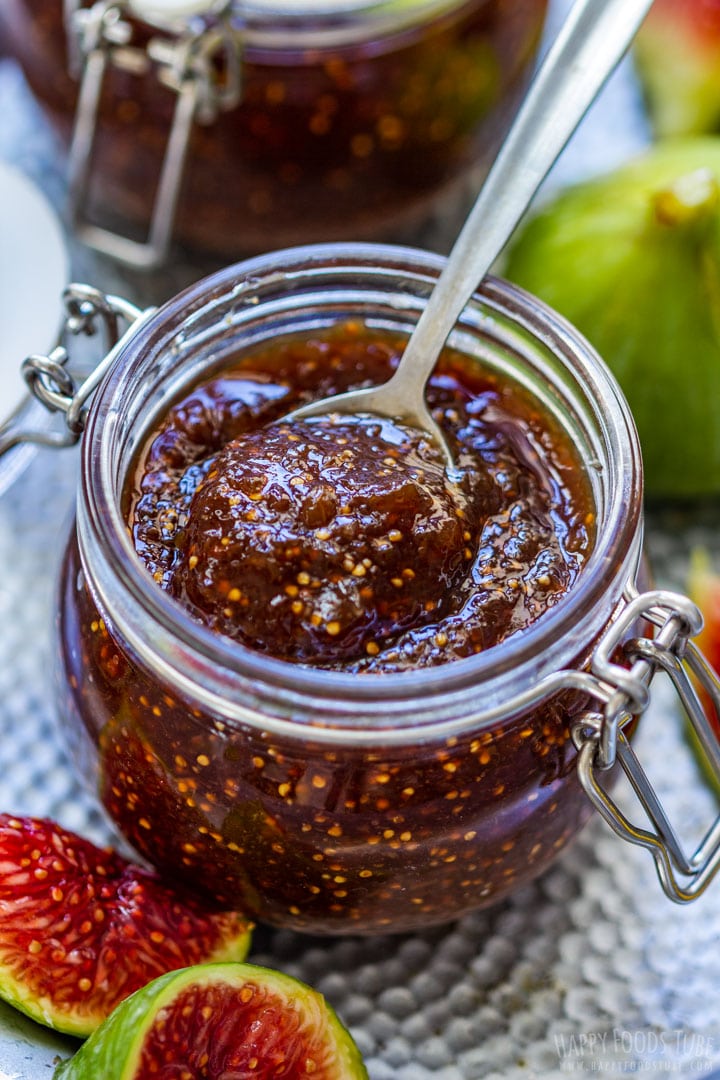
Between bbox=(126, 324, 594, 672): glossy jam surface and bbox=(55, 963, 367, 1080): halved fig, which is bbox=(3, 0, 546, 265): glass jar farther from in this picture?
bbox=(55, 963, 367, 1080): halved fig

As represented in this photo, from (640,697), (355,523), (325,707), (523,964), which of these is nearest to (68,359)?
(355,523)

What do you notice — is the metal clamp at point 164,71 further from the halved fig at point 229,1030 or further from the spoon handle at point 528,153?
the halved fig at point 229,1030

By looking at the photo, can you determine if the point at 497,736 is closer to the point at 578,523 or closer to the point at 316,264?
the point at 578,523

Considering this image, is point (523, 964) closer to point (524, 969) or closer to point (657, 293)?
point (524, 969)

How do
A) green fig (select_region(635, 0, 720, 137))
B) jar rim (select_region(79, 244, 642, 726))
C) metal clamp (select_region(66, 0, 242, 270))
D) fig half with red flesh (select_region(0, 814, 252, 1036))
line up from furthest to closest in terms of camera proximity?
green fig (select_region(635, 0, 720, 137)) < metal clamp (select_region(66, 0, 242, 270)) < fig half with red flesh (select_region(0, 814, 252, 1036)) < jar rim (select_region(79, 244, 642, 726))

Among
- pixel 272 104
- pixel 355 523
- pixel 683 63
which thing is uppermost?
pixel 272 104

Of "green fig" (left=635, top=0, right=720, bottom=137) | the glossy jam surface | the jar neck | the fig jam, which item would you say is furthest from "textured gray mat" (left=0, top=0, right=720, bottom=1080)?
"green fig" (left=635, top=0, right=720, bottom=137)
